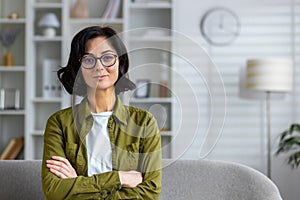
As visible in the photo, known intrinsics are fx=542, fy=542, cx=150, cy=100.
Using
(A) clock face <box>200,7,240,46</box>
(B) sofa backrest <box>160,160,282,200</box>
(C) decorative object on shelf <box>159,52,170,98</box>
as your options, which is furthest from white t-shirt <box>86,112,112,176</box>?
(A) clock face <box>200,7,240,46</box>

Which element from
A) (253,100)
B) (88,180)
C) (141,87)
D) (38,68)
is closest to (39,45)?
(38,68)

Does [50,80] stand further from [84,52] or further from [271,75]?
[84,52]

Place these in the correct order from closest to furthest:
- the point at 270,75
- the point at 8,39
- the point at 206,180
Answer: the point at 206,180, the point at 270,75, the point at 8,39

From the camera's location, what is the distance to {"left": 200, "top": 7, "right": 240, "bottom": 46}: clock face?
168 inches

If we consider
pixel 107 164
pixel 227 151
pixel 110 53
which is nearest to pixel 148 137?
pixel 107 164

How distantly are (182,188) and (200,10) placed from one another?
7.69ft

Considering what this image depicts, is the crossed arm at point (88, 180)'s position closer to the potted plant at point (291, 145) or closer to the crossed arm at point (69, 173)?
the crossed arm at point (69, 173)

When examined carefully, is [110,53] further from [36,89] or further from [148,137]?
[36,89]

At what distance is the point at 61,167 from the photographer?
5.96ft

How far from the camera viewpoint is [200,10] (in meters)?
4.30

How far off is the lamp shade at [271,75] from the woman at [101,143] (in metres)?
2.09

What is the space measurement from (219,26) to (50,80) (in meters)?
1.41

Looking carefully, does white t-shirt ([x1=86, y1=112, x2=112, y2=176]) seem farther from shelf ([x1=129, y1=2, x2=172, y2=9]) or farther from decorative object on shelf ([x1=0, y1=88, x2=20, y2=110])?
decorative object on shelf ([x1=0, y1=88, x2=20, y2=110])

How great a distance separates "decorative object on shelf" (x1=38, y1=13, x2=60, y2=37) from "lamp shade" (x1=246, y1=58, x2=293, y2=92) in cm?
154
